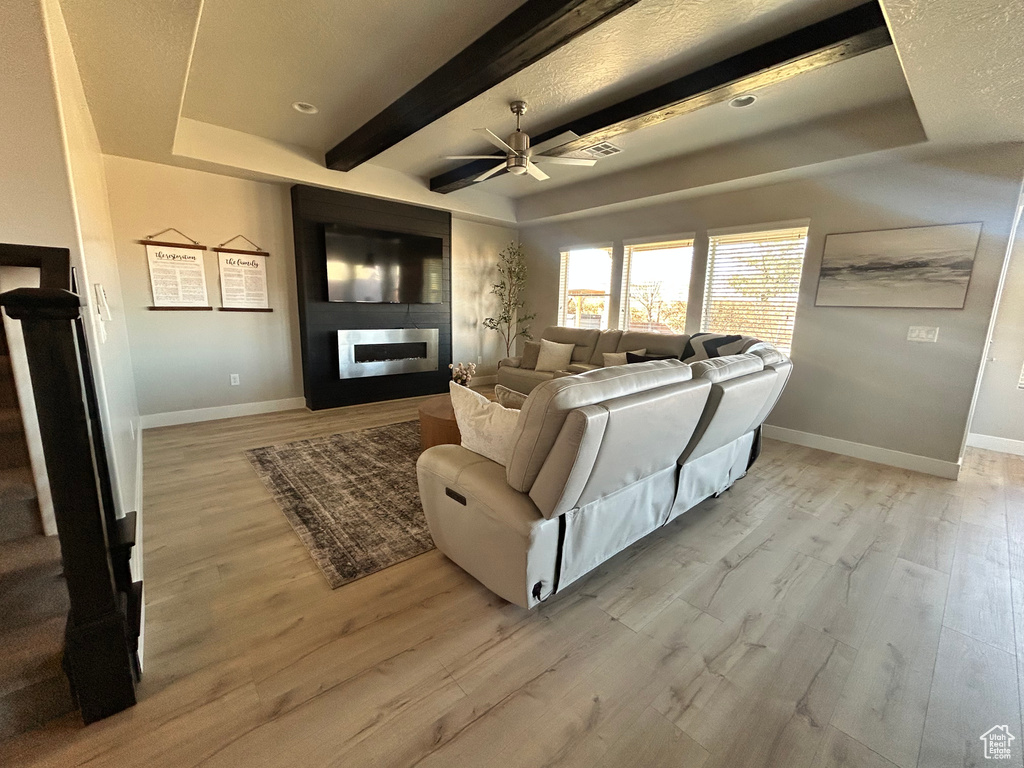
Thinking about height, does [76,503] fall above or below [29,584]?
above

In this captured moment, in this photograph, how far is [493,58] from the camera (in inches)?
91.5

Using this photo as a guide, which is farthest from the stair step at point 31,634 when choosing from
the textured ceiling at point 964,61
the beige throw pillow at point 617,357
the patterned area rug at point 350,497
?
the beige throw pillow at point 617,357

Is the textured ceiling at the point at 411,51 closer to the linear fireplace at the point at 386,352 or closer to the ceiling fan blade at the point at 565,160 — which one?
the ceiling fan blade at the point at 565,160

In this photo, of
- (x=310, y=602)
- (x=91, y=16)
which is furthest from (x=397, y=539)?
(x=91, y=16)

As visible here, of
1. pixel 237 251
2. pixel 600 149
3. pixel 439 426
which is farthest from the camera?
pixel 237 251

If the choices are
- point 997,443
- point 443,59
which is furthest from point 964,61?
point 997,443

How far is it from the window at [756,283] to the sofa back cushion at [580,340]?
129 centimetres

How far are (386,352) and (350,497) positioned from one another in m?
2.86

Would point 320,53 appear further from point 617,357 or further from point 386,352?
point 617,357

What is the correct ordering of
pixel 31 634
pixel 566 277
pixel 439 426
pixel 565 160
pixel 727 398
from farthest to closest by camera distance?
1. pixel 566 277
2. pixel 565 160
3. pixel 439 426
4. pixel 727 398
5. pixel 31 634

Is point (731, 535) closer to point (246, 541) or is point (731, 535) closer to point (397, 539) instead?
point (397, 539)

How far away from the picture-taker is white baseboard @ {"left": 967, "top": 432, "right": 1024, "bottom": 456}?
3.81 metres

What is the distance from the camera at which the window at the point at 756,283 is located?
13.0 feet

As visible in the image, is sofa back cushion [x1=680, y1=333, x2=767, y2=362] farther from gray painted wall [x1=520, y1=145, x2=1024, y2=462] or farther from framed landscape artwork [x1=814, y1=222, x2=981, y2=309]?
framed landscape artwork [x1=814, y1=222, x2=981, y2=309]
